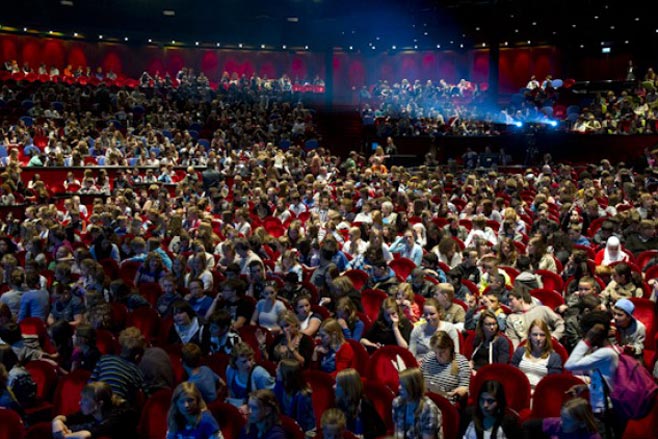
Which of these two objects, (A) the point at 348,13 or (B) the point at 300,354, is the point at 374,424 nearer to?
(B) the point at 300,354

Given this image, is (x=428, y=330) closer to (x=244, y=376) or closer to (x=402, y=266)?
(x=244, y=376)

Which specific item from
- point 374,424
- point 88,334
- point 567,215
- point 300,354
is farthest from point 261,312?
point 567,215

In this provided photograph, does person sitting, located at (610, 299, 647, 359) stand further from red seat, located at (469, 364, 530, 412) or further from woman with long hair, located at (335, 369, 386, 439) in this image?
woman with long hair, located at (335, 369, 386, 439)

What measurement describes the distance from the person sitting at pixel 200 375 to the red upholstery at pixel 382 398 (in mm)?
1105

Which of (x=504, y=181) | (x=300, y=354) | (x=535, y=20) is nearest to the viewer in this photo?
(x=300, y=354)

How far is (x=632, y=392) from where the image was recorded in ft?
13.8

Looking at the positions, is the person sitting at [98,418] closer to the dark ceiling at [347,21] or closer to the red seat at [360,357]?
the red seat at [360,357]

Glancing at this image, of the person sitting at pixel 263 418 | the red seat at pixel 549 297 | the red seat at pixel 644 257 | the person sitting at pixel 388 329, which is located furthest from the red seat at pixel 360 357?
the red seat at pixel 644 257

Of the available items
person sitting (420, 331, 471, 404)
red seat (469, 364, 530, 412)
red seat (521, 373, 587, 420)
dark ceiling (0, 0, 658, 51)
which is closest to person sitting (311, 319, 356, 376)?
person sitting (420, 331, 471, 404)

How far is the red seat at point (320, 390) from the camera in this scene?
5133mm

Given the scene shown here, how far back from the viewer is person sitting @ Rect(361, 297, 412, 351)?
596 centimetres

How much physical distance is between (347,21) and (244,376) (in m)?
25.5

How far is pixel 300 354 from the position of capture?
573 cm

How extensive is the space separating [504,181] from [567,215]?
3796 mm
